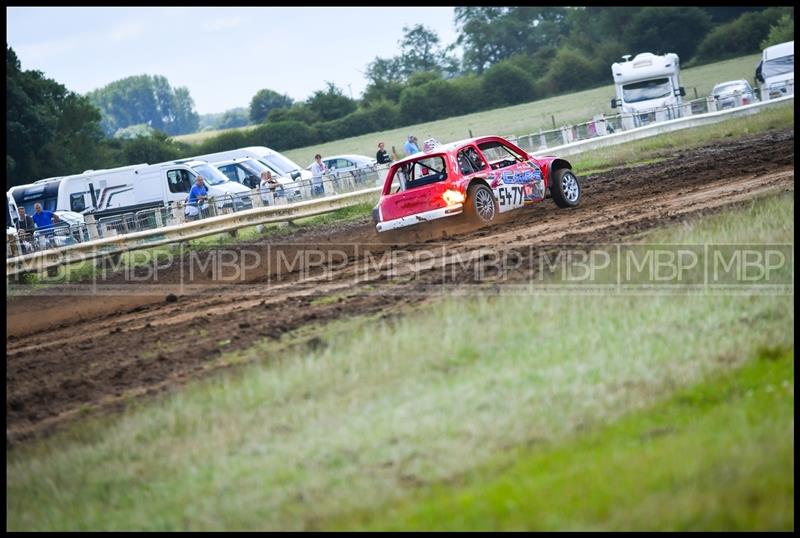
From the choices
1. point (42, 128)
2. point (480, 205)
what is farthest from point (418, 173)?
point (42, 128)

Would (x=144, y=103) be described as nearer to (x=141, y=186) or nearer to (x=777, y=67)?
(x=777, y=67)

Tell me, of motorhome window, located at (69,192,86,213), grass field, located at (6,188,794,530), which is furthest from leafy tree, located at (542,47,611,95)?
grass field, located at (6,188,794,530)

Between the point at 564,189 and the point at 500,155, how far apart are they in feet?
4.36

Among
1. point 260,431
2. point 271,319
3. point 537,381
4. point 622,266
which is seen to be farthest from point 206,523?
point 622,266

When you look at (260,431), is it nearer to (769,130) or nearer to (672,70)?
(769,130)

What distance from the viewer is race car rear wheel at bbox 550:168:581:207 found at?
703 inches

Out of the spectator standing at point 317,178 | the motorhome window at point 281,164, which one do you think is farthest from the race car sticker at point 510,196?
the motorhome window at point 281,164

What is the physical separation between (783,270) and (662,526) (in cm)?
603

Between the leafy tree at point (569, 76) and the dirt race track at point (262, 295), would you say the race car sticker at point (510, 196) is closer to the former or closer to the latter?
the dirt race track at point (262, 295)

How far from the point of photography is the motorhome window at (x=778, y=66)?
40312 mm

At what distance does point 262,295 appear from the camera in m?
13.8

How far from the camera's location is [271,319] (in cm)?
1163

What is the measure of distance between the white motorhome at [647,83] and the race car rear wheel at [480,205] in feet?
83.9

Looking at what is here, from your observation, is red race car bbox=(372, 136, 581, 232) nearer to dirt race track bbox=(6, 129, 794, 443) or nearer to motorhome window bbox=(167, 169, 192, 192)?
dirt race track bbox=(6, 129, 794, 443)
